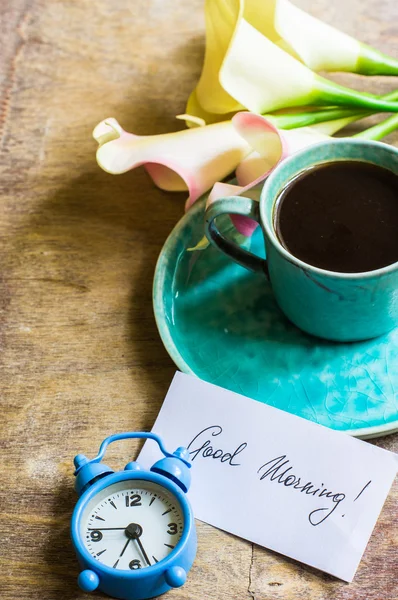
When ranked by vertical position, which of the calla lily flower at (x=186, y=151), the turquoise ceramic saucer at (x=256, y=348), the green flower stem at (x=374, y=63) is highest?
the green flower stem at (x=374, y=63)

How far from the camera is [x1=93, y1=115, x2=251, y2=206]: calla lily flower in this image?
755 mm

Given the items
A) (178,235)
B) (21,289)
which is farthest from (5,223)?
(178,235)

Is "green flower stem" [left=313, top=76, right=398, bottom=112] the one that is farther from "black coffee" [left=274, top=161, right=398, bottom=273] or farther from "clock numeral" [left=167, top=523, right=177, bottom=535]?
"clock numeral" [left=167, top=523, right=177, bottom=535]

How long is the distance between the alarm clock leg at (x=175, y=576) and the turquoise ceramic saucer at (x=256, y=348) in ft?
0.59

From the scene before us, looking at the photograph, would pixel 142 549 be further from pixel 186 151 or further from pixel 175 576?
pixel 186 151

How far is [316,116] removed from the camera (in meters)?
0.82

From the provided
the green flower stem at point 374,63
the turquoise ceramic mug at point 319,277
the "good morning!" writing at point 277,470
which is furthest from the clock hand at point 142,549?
the green flower stem at point 374,63

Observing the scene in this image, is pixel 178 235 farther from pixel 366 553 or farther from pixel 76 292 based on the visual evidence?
pixel 366 553

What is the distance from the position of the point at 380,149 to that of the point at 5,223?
0.44 m

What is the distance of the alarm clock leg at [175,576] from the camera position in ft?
1.81

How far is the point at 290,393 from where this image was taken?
0.67m

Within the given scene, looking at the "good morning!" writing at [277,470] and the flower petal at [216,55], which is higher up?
the flower petal at [216,55]

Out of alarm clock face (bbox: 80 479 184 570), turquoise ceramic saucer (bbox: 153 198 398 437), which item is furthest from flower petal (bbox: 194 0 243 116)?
alarm clock face (bbox: 80 479 184 570)

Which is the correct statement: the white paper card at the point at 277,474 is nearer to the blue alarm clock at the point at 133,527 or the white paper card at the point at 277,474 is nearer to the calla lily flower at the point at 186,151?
the blue alarm clock at the point at 133,527
